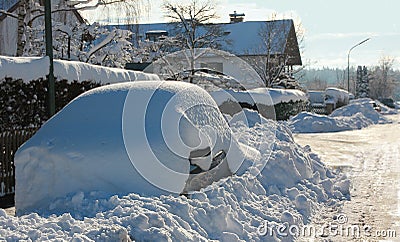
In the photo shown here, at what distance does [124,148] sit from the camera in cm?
580

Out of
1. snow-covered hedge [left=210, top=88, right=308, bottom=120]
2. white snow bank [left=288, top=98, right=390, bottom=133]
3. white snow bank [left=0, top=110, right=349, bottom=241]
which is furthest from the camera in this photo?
white snow bank [left=288, top=98, right=390, bottom=133]

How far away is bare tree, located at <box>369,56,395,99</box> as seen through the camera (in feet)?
296

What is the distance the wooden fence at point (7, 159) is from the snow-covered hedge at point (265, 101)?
6006mm

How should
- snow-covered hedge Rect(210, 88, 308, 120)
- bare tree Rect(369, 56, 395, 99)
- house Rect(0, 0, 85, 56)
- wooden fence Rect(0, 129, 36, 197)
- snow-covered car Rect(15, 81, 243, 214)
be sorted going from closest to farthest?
snow-covered car Rect(15, 81, 243, 214)
wooden fence Rect(0, 129, 36, 197)
snow-covered hedge Rect(210, 88, 308, 120)
house Rect(0, 0, 85, 56)
bare tree Rect(369, 56, 395, 99)

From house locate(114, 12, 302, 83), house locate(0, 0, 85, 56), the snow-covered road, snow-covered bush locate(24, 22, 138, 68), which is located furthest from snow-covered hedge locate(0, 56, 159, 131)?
house locate(114, 12, 302, 83)

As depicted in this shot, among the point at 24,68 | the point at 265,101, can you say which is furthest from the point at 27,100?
the point at 265,101

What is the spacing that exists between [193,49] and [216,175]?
26.8 meters

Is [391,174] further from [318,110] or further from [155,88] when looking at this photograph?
[318,110]

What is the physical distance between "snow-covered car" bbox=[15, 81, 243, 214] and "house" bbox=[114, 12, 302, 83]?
30850mm

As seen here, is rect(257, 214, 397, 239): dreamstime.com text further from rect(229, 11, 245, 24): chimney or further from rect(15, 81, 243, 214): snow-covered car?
rect(229, 11, 245, 24): chimney

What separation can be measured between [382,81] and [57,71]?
88.9 m

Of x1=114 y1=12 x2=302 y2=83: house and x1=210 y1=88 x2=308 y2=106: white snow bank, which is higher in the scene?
x1=114 y1=12 x2=302 y2=83: house

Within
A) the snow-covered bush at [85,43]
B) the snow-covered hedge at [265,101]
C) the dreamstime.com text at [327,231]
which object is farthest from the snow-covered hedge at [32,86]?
the snow-covered bush at [85,43]

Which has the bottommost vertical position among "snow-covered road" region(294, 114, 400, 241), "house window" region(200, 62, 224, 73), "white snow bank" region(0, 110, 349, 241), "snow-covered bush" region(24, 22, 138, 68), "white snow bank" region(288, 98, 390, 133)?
"white snow bank" region(288, 98, 390, 133)
